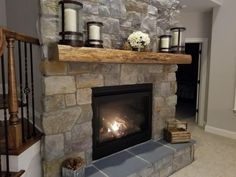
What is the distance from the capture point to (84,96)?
2305 millimetres

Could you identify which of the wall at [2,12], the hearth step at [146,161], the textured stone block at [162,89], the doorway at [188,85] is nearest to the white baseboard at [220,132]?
the hearth step at [146,161]

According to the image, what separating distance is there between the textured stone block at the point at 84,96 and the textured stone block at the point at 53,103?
0.64 feet

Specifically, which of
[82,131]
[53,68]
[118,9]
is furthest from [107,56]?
[82,131]

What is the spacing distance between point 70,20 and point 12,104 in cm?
95

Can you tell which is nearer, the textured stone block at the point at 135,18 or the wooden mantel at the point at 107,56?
the wooden mantel at the point at 107,56

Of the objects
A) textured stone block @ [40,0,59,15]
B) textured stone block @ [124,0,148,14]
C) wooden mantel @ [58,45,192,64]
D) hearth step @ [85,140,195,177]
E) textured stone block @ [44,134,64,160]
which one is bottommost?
hearth step @ [85,140,195,177]

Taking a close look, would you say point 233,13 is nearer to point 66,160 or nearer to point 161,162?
point 161,162

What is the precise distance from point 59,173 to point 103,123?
83cm

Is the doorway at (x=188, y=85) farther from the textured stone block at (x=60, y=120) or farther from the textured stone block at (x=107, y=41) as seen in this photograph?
the textured stone block at (x=60, y=120)

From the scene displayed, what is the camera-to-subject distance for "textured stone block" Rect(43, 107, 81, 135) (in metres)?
2.04

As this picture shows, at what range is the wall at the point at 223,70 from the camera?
4.16 m

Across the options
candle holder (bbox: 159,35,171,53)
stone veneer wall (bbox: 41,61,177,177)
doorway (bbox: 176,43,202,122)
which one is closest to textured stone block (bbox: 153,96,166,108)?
stone veneer wall (bbox: 41,61,177,177)

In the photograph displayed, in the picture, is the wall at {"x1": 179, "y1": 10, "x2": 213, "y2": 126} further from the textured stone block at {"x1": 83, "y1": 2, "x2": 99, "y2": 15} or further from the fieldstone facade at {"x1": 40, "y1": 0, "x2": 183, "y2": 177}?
the textured stone block at {"x1": 83, "y1": 2, "x2": 99, "y2": 15}

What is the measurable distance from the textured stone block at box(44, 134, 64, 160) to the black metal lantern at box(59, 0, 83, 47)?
97cm
